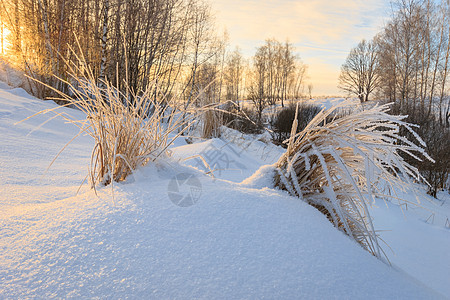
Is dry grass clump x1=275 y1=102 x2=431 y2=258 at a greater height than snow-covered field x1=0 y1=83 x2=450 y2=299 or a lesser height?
greater

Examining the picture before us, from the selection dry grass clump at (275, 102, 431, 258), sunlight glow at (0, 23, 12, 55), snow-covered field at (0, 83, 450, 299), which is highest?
sunlight glow at (0, 23, 12, 55)

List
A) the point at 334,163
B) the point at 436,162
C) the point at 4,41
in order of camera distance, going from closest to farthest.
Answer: the point at 334,163 → the point at 436,162 → the point at 4,41

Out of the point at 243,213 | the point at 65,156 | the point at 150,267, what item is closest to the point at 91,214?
the point at 150,267

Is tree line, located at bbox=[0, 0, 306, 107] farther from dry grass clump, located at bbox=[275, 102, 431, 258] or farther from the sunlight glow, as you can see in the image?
dry grass clump, located at bbox=[275, 102, 431, 258]

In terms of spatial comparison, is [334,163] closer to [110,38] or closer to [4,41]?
[110,38]

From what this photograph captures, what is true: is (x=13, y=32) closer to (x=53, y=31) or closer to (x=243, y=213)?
(x=53, y=31)

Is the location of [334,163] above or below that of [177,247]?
above

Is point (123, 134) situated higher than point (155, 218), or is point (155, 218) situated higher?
point (123, 134)

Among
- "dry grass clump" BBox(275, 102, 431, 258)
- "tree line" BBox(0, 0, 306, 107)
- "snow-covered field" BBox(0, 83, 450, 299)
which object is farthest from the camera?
"tree line" BBox(0, 0, 306, 107)

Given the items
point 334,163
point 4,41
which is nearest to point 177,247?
point 334,163

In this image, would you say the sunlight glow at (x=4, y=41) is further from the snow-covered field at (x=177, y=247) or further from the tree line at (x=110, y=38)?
the snow-covered field at (x=177, y=247)

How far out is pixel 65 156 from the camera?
1845mm

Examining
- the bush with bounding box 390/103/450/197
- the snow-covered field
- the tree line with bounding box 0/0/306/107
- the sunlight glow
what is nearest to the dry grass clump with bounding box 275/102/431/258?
the snow-covered field

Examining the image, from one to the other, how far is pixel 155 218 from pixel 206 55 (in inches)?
394
